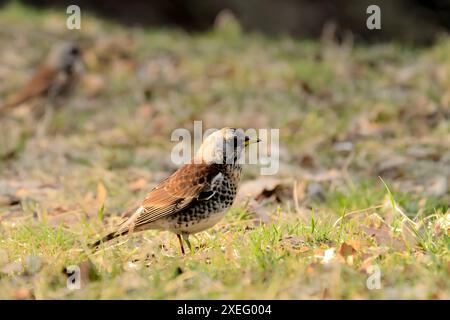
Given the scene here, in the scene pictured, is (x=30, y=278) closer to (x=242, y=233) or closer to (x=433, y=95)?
(x=242, y=233)

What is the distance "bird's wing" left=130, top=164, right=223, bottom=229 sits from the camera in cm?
482

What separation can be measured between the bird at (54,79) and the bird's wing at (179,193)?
493 cm

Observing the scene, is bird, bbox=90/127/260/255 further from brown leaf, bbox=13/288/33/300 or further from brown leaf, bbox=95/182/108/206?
brown leaf, bbox=95/182/108/206

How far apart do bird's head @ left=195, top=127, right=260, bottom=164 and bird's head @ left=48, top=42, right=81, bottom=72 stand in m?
5.24

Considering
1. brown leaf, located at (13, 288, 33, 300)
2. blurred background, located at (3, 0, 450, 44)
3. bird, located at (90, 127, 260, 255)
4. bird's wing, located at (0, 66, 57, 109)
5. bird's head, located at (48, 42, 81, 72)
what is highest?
blurred background, located at (3, 0, 450, 44)

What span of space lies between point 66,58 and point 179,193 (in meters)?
5.54

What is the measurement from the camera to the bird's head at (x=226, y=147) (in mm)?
4969

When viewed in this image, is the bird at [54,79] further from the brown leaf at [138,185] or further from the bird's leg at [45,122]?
the brown leaf at [138,185]

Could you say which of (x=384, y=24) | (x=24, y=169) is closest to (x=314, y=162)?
(x=24, y=169)

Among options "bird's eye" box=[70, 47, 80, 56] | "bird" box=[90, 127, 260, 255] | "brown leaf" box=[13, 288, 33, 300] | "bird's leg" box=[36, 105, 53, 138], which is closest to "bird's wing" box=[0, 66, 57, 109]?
"bird's leg" box=[36, 105, 53, 138]

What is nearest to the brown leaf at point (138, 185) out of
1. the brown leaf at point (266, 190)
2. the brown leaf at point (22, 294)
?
the brown leaf at point (266, 190)

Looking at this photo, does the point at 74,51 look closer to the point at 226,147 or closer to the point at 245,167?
the point at 245,167

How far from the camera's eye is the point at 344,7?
16719 millimetres

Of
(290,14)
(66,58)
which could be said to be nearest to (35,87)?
(66,58)
